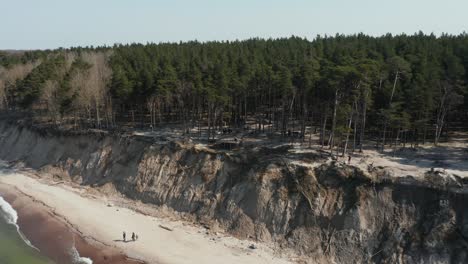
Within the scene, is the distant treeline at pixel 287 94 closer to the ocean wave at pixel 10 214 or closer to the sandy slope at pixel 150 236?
the sandy slope at pixel 150 236

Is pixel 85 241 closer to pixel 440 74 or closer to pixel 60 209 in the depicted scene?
pixel 60 209

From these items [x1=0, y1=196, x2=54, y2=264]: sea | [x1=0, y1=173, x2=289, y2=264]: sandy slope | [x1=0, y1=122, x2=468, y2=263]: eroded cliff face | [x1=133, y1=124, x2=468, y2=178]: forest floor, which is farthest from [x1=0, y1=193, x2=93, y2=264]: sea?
[x1=133, y1=124, x2=468, y2=178]: forest floor

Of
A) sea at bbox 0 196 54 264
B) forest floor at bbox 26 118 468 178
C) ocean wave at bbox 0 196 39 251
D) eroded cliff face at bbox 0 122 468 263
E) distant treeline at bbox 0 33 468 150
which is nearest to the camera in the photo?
eroded cliff face at bbox 0 122 468 263

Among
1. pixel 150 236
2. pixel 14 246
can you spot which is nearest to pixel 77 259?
Answer: pixel 150 236

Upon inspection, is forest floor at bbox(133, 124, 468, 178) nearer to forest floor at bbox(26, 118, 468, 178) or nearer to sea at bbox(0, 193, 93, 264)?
forest floor at bbox(26, 118, 468, 178)

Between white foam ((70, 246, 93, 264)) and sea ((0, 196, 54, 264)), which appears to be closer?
white foam ((70, 246, 93, 264))

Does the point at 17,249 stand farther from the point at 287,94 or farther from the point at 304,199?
the point at 287,94

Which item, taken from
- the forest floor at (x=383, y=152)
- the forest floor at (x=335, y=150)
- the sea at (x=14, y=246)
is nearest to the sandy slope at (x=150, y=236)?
the sea at (x=14, y=246)
